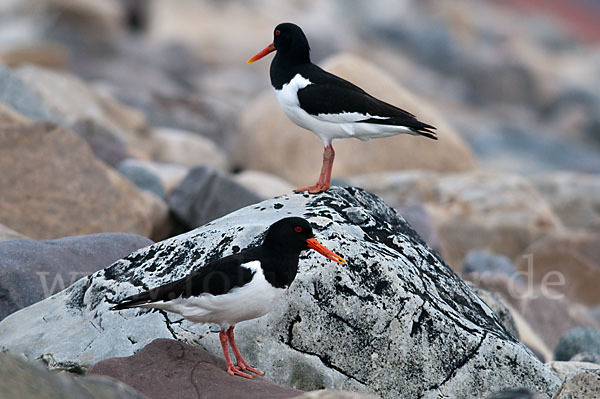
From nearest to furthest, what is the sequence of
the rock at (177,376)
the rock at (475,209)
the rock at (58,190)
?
the rock at (177,376)
the rock at (58,190)
the rock at (475,209)

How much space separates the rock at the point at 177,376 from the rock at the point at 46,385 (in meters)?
0.63

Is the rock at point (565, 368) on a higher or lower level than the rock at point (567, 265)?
lower

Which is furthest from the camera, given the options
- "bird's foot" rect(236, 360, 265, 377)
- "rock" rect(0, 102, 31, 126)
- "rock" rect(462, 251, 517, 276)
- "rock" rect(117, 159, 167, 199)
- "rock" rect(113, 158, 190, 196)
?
"rock" rect(113, 158, 190, 196)

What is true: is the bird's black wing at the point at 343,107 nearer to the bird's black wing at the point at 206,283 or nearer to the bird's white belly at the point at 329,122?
the bird's white belly at the point at 329,122

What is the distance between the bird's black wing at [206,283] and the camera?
5.05 m

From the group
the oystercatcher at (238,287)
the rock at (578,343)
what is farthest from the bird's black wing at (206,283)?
the rock at (578,343)

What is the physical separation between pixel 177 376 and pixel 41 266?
2082 millimetres

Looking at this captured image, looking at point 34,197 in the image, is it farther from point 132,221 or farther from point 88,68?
point 88,68

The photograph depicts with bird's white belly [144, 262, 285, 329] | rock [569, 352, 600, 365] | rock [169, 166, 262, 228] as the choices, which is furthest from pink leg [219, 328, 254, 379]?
rock [169, 166, 262, 228]

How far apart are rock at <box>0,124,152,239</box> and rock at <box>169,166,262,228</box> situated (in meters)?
0.67

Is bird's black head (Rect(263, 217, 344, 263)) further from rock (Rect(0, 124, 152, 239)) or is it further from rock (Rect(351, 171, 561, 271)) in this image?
rock (Rect(351, 171, 561, 271))

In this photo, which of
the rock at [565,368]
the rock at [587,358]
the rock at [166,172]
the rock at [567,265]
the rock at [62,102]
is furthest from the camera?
the rock at [62,102]

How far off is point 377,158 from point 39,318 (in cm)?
974

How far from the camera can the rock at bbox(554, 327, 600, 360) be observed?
8.13m
